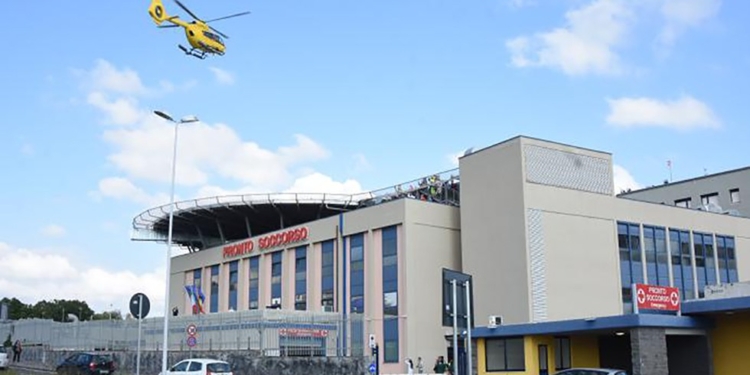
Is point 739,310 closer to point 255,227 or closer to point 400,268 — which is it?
point 400,268

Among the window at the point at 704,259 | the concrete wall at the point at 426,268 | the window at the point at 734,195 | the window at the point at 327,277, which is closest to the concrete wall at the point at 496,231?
the concrete wall at the point at 426,268

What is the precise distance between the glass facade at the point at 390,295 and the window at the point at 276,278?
447 inches

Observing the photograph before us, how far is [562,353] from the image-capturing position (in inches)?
1427

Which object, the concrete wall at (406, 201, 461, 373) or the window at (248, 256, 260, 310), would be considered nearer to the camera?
the concrete wall at (406, 201, 461, 373)

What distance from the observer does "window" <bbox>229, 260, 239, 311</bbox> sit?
64625 mm

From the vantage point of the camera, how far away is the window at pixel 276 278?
197 feet

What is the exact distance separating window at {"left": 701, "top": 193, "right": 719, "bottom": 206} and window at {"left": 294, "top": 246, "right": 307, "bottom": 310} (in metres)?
34.5

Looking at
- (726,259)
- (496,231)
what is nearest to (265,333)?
(496,231)

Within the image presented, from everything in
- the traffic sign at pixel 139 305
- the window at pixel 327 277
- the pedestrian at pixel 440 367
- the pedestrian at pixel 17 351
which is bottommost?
the pedestrian at pixel 440 367

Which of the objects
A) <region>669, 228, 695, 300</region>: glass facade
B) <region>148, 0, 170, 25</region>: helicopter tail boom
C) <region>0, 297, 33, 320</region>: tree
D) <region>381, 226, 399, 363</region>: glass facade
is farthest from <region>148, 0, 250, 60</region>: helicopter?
<region>0, 297, 33, 320</region>: tree

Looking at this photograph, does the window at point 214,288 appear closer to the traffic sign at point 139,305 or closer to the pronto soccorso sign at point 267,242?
the pronto soccorso sign at point 267,242

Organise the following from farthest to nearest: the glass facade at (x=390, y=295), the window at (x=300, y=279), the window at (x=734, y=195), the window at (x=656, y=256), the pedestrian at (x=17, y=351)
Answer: the window at (x=734, y=195)
the window at (x=300, y=279)
the pedestrian at (x=17, y=351)
the window at (x=656, y=256)
the glass facade at (x=390, y=295)

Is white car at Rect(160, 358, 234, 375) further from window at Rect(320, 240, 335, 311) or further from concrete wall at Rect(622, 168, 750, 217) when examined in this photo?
concrete wall at Rect(622, 168, 750, 217)

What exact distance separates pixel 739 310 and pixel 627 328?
156 inches
